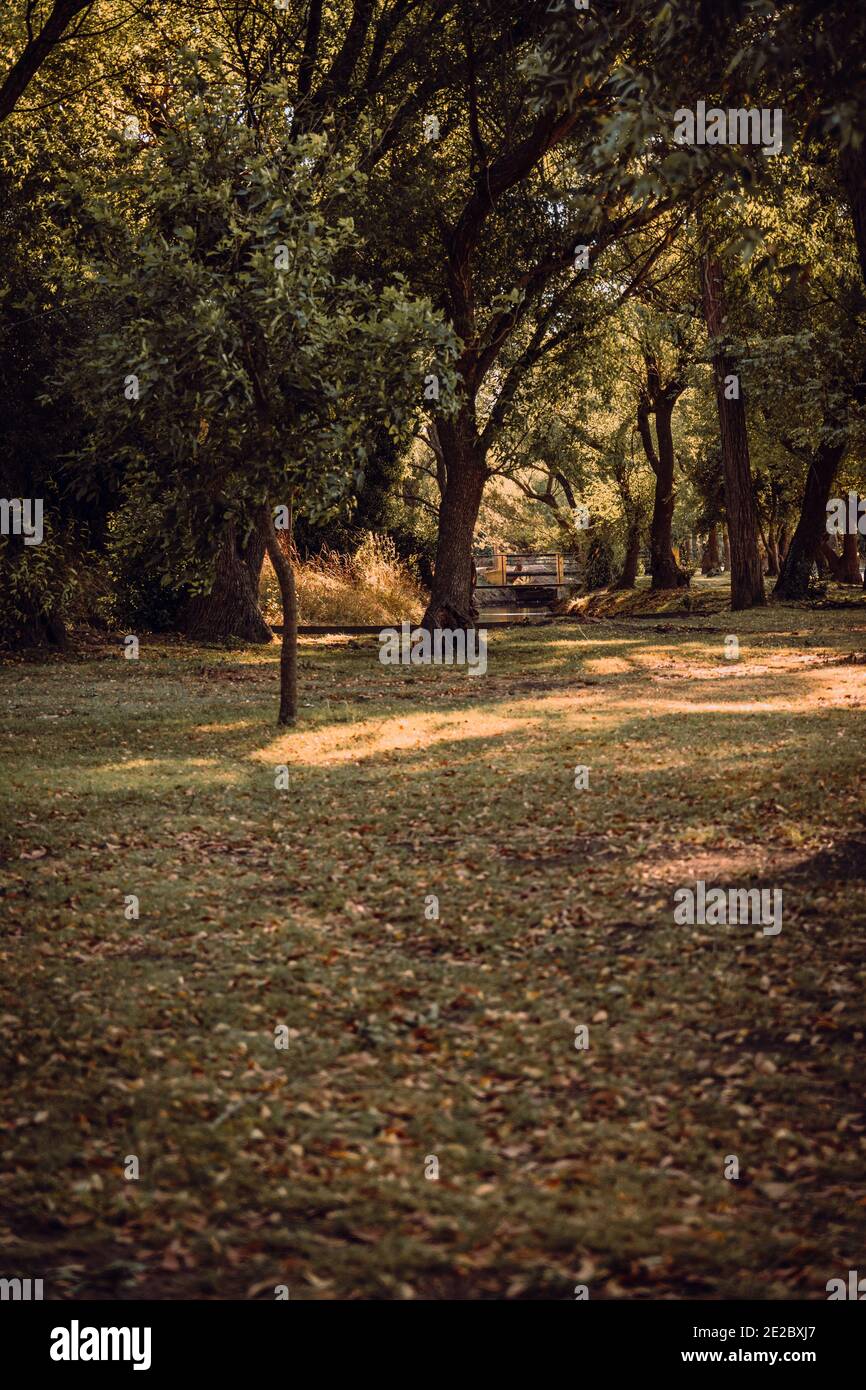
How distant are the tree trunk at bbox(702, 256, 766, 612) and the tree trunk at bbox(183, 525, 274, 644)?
1093 centimetres

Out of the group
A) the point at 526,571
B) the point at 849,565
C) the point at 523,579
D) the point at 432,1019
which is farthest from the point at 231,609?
the point at 523,579

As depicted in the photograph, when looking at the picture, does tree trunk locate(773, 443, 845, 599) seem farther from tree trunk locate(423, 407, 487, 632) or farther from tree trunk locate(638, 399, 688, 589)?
tree trunk locate(423, 407, 487, 632)

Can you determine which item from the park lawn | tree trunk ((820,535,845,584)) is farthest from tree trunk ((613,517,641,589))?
the park lawn

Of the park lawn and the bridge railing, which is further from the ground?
the bridge railing

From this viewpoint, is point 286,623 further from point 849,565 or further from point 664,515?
point 849,565

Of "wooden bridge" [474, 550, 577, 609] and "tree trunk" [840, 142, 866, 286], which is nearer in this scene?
"tree trunk" [840, 142, 866, 286]

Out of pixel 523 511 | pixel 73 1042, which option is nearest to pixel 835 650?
pixel 73 1042

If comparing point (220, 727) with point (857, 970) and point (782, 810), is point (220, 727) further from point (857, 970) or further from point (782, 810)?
point (857, 970)

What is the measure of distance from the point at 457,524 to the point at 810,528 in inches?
490

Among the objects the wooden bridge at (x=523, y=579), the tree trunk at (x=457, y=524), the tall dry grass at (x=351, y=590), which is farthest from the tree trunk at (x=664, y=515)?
the tree trunk at (x=457, y=524)

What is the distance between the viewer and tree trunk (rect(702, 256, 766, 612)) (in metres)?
28.5

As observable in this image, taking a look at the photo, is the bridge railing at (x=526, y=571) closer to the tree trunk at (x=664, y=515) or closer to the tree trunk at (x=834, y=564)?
the tree trunk at (x=664, y=515)

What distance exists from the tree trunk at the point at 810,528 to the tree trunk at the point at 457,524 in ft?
35.4
